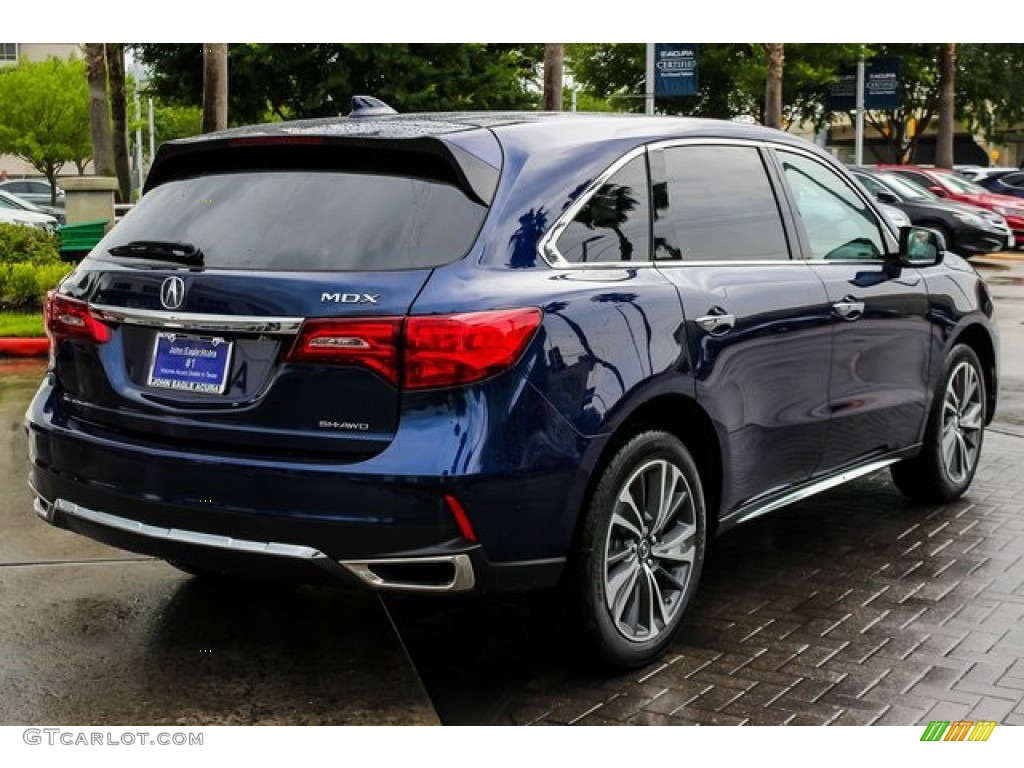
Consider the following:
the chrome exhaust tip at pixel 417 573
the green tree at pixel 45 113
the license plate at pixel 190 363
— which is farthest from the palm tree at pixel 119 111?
the green tree at pixel 45 113

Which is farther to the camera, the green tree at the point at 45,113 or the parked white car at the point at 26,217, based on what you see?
the green tree at the point at 45,113

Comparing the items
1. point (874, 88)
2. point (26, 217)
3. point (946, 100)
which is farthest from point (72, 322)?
point (946, 100)

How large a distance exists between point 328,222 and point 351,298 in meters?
0.36

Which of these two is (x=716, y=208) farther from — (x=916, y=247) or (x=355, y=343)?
(x=355, y=343)

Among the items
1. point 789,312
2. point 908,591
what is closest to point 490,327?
point 789,312

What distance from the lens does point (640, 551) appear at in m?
→ 4.52

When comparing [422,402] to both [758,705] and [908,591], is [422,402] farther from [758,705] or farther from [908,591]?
[908,591]

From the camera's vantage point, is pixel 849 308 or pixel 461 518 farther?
pixel 849 308

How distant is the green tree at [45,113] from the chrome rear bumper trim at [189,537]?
59663 mm

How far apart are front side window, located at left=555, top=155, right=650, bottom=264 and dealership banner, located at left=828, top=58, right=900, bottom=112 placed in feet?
124

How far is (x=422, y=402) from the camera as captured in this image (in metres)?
3.85

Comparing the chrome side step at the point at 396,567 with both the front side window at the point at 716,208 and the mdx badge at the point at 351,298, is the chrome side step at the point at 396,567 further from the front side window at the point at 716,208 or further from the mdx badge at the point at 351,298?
the front side window at the point at 716,208

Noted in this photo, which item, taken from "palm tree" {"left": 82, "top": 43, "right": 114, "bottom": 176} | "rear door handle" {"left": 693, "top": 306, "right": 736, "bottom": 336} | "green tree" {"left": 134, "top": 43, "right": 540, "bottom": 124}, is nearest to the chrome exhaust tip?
"rear door handle" {"left": 693, "top": 306, "right": 736, "bottom": 336}

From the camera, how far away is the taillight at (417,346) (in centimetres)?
384
